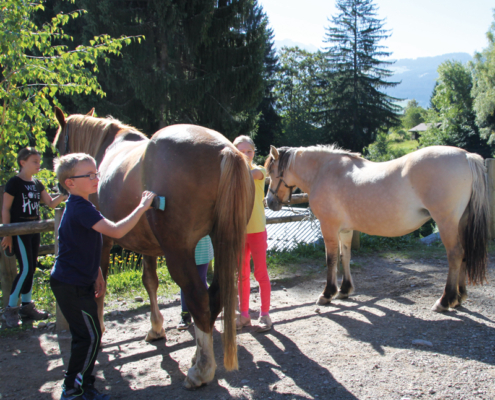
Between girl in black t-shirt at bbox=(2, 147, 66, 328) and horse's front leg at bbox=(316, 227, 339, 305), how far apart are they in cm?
303

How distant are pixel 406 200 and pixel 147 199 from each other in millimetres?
2838

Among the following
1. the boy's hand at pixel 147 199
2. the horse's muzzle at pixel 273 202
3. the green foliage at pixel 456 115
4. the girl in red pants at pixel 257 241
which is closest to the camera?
the boy's hand at pixel 147 199

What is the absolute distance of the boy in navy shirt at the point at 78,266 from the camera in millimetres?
2326

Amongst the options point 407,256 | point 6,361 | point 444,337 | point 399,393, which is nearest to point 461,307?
point 444,337

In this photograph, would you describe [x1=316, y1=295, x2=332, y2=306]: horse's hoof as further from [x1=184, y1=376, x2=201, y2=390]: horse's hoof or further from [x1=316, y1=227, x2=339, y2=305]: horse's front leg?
[x1=184, y1=376, x2=201, y2=390]: horse's hoof

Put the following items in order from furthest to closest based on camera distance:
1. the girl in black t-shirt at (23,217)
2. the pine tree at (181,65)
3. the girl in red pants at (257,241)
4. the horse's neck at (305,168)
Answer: the pine tree at (181,65) → the horse's neck at (305,168) → the girl in black t-shirt at (23,217) → the girl in red pants at (257,241)

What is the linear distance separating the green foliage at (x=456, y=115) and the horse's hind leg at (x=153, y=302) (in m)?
33.8

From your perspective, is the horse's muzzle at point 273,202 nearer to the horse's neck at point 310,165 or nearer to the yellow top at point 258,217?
the horse's neck at point 310,165

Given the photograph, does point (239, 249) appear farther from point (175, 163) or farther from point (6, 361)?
point (6, 361)

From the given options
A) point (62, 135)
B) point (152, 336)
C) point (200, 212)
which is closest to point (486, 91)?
point (62, 135)

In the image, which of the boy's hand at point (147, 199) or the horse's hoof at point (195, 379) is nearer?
the boy's hand at point (147, 199)

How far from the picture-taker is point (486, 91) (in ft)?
97.2

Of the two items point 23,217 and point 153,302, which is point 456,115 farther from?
point 23,217

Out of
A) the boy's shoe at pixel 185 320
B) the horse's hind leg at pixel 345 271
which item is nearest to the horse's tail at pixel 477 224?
the horse's hind leg at pixel 345 271
